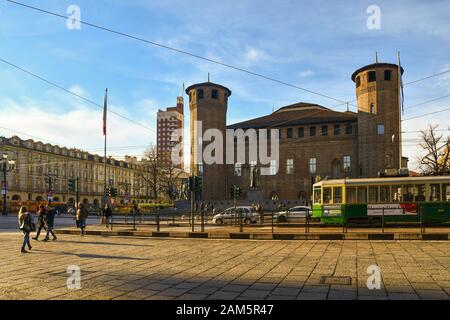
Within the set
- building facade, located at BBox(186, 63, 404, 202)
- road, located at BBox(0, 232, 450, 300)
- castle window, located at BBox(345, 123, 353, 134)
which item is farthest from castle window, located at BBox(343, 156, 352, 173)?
road, located at BBox(0, 232, 450, 300)

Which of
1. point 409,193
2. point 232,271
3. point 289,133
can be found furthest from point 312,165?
point 232,271

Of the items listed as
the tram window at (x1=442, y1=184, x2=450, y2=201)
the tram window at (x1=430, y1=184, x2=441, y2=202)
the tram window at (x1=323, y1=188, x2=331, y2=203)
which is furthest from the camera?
the tram window at (x1=323, y1=188, x2=331, y2=203)

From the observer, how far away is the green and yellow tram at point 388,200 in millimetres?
21281

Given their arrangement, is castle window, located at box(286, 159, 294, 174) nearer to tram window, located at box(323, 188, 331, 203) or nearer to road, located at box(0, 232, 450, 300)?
tram window, located at box(323, 188, 331, 203)

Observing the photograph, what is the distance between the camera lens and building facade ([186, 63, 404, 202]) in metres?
57.3

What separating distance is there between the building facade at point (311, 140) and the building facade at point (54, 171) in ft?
49.3

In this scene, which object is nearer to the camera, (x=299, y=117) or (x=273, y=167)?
(x=299, y=117)

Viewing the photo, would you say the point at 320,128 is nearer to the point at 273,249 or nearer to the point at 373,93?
the point at 373,93

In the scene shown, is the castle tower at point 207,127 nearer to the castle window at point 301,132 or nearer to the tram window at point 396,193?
the castle window at point 301,132

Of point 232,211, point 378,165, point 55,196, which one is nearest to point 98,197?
point 55,196

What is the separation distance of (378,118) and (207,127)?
86.0 ft

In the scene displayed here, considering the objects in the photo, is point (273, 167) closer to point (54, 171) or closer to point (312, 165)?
point (312, 165)

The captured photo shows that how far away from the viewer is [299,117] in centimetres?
6781

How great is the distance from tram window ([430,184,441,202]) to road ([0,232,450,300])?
729cm
